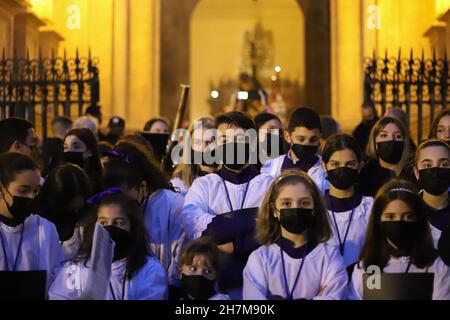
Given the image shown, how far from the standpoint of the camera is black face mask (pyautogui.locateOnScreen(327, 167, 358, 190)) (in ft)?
23.9

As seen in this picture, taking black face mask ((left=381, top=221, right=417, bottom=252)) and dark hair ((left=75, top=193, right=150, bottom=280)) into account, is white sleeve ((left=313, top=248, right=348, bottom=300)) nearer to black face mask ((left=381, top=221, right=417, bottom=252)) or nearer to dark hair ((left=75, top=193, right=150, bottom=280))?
black face mask ((left=381, top=221, right=417, bottom=252))

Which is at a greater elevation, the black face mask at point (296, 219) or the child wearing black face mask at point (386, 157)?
the child wearing black face mask at point (386, 157)

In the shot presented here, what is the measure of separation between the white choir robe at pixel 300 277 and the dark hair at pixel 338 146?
138 cm

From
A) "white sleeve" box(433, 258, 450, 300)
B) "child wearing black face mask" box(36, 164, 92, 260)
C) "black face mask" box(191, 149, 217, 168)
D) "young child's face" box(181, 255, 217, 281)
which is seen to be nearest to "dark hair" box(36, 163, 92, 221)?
"child wearing black face mask" box(36, 164, 92, 260)

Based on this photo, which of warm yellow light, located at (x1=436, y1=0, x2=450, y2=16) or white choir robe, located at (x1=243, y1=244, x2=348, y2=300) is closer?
white choir robe, located at (x1=243, y1=244, x2=348, y2=300)

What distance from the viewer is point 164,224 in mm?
7539

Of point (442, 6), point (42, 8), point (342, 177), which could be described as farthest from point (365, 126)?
point (42, 8)

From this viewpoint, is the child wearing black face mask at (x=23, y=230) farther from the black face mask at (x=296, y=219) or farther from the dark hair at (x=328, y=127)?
the dark hair at (x=328, y=127)

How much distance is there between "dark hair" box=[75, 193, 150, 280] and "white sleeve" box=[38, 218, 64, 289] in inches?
8.6

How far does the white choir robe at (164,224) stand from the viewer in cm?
746

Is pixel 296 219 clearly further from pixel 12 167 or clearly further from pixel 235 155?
pixel 12 167

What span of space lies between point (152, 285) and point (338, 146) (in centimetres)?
200

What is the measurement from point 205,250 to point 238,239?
97 centimetres

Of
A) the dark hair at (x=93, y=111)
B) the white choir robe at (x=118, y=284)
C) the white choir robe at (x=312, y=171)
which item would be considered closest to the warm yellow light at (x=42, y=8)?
the dark hair at (x=93, y=111)
